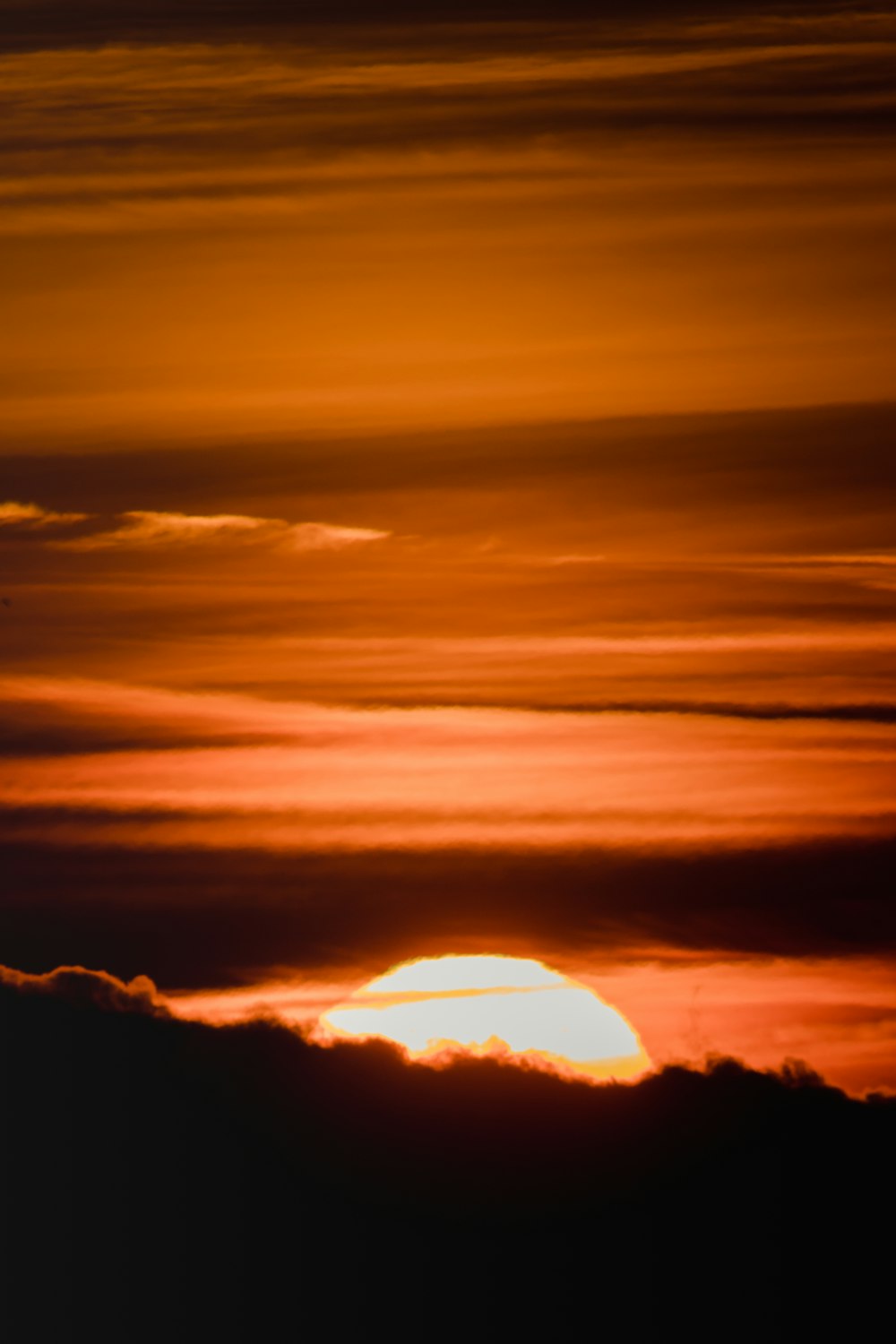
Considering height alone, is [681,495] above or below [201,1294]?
above

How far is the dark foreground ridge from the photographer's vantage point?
11.6 feet

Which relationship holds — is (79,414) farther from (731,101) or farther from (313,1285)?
(313,1285)

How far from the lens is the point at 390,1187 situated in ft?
11.9

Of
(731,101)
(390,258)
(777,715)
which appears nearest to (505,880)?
(777,715)

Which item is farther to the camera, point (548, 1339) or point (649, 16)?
point (649, 16)

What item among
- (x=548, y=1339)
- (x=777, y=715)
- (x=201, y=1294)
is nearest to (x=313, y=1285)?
(x=201, y=1294)

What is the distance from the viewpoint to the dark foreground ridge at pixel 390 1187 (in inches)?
139

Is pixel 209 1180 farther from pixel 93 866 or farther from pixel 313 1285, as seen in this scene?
pixel 93 866

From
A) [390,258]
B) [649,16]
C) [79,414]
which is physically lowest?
[79,414]

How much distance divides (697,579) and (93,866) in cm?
156

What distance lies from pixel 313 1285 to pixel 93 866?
1065mm

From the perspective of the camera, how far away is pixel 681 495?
3.80 meters

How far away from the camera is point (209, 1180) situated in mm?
3635

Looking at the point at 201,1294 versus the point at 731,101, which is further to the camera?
the point at 731,101
